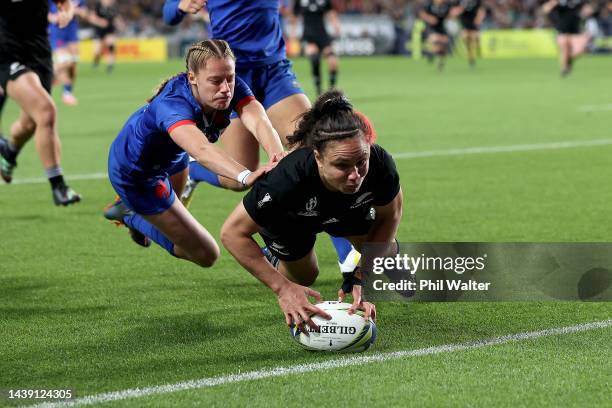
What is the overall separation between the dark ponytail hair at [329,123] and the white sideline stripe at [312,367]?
97 centimetres

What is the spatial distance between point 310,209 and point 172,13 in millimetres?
2837

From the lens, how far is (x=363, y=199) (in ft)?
18.2

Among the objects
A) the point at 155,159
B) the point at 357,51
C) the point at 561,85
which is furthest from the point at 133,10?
the point at 155,159

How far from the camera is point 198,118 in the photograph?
20.1 ft

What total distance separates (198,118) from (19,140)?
5.08 metres

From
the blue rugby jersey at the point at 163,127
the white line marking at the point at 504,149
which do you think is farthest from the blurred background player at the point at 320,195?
the white line marking at the point at 504,149

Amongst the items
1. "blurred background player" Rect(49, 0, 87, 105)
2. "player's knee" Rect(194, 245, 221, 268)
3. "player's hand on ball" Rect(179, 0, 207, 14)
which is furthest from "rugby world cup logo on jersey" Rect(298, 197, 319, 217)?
"blurred background player" Rect(49, 0, 87, 105)

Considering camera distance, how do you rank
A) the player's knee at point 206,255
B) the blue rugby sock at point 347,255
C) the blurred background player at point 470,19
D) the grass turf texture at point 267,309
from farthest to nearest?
the blurred background player at point 470,19 < the player's knee at point 206,255 < the blue rugby sock at point 347,255 < the grass turf texture at point 267,309

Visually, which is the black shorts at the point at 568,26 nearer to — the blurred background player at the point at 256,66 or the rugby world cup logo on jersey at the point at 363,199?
the blurred background player at the point at 256,66

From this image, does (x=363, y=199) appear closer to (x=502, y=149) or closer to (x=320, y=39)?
(x=502, y=149)

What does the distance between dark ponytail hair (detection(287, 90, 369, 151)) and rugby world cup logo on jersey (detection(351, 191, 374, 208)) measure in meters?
0.37

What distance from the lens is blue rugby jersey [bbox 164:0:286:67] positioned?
8.45 m

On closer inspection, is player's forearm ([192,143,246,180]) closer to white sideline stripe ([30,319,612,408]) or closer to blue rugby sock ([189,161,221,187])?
white sideline stripe ([30,319,612,408])

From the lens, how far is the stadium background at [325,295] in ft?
16.1
